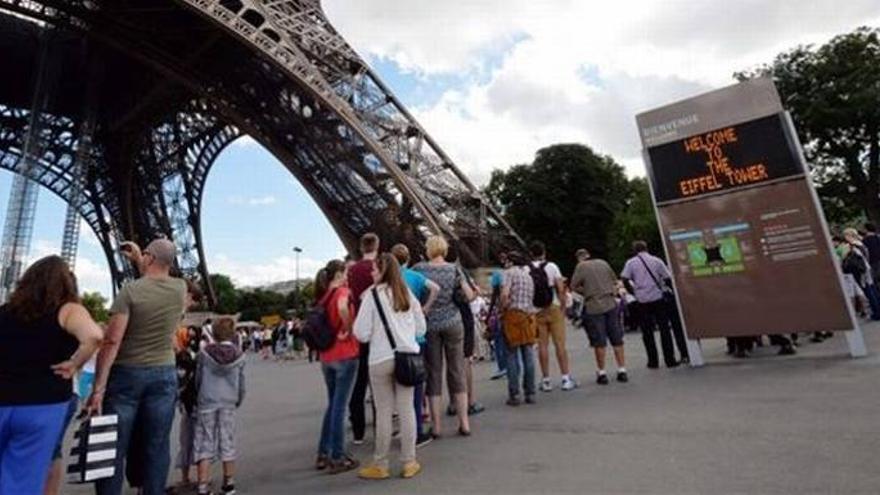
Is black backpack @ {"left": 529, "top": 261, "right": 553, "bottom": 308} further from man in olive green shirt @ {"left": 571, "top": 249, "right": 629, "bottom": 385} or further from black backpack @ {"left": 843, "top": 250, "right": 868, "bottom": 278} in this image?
black backpack @ {"left": 843, "top": 250, "right": 868, "bottom": 278}

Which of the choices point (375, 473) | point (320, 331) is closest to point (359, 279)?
point (320, 331)

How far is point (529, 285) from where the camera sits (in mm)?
7367

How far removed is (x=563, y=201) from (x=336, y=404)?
46.8 meters

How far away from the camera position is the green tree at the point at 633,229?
45.9m

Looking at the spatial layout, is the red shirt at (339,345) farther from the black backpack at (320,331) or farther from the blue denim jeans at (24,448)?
the blue denim jeans at (24,448)

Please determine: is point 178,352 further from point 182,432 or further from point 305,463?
point 305,463

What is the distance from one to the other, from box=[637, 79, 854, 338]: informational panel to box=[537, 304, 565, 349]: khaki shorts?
6.83ft

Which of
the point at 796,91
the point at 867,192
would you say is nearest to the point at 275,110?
the point at 796,91

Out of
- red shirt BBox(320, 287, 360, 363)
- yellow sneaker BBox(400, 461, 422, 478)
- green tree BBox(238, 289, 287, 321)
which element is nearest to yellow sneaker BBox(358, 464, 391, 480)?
yellow sneaker BBox(400, 461, 422, 478)

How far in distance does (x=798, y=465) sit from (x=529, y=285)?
3653 mm

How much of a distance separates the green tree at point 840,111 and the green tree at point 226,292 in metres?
68.6

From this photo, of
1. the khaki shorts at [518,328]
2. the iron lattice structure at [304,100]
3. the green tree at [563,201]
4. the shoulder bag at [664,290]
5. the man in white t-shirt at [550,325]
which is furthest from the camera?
the green tree at [563,201]

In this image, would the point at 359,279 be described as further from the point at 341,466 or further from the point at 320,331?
the point at 341,466

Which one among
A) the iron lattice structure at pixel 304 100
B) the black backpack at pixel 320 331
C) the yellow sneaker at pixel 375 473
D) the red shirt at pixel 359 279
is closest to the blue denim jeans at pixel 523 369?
the red shirt at pixel 359 279
